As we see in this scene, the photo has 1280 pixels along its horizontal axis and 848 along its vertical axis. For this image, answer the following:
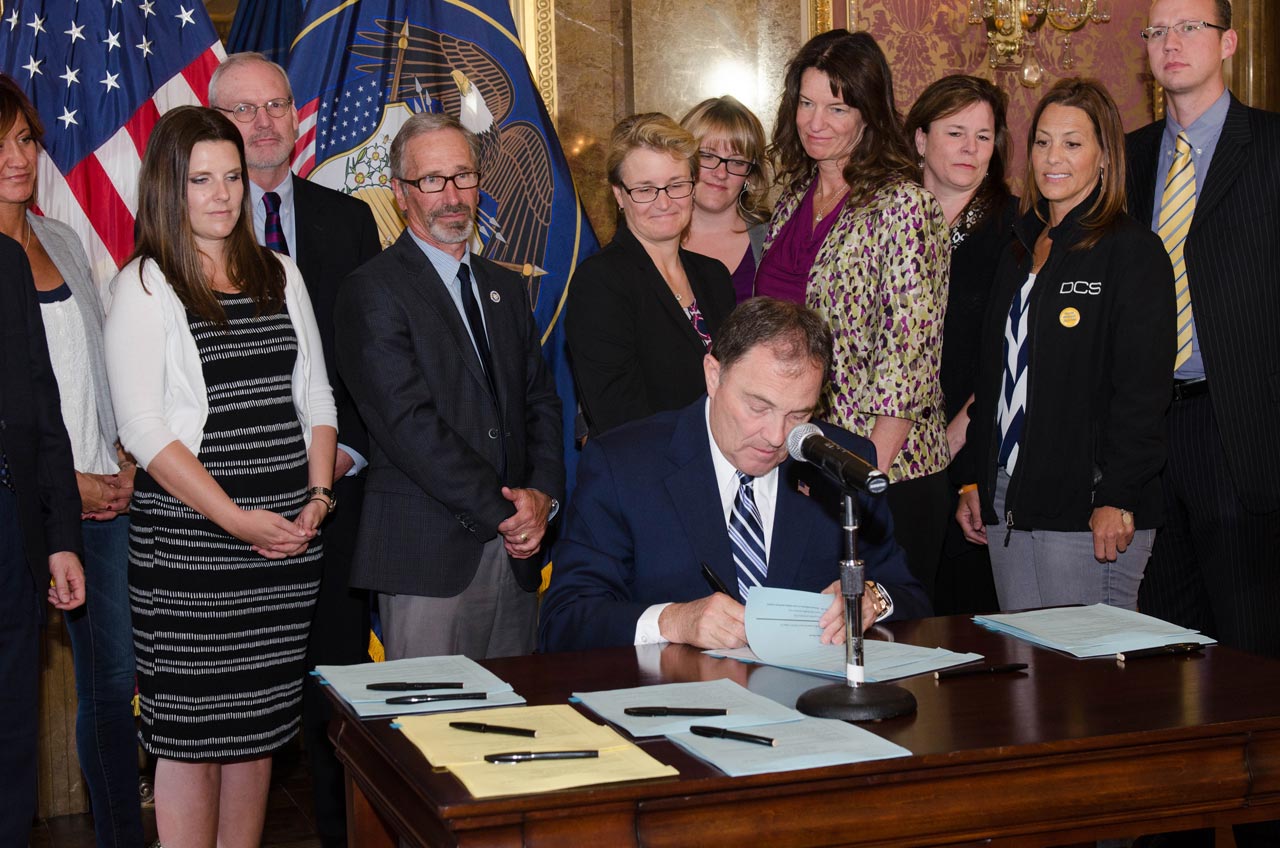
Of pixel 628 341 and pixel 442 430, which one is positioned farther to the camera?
pixel 628 341

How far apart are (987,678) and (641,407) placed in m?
1.44

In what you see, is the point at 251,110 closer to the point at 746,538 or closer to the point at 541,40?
the point at 541,40

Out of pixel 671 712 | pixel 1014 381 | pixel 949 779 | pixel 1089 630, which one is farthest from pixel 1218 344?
pixel 671 712

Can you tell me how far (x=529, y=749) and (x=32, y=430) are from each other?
5.90 feet

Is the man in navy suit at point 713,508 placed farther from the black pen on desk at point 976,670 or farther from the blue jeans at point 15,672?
the blue jeans at point 15,672

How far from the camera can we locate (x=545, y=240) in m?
4.62

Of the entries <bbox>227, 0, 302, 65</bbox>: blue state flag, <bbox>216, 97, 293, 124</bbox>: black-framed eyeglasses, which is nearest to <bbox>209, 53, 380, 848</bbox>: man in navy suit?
<bbox>216, 97, 293, 124</bbox>: black-framed eyeglasses

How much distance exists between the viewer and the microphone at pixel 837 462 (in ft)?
6.24

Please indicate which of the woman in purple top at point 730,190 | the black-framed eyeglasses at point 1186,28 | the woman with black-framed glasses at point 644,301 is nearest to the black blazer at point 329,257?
the woman with black-framed glasses at point 644,301

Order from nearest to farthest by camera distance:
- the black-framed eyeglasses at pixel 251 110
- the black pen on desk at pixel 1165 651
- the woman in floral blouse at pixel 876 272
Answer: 1. the black pen on desk at pixel 1165 651
2. the woman in floral blouse at pixel 876 272
3. the black-framed eyeglasses at pixel 251 110

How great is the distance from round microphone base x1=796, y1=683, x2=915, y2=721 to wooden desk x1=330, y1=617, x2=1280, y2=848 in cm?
3

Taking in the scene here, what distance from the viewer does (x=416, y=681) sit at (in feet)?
7.37

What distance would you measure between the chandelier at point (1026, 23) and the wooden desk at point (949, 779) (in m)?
3.69

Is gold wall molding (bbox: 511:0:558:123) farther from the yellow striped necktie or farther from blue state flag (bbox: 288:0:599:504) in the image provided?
the yellow striped necktie
